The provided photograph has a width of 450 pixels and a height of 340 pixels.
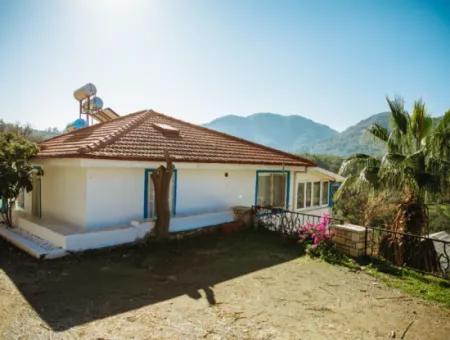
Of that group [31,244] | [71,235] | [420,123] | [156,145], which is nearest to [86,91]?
[156,145]

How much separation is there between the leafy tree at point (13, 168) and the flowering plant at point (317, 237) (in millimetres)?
8872

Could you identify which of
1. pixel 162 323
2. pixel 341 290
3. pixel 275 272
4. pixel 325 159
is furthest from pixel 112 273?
pixel 325 159

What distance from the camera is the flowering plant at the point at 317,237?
29.2 ft

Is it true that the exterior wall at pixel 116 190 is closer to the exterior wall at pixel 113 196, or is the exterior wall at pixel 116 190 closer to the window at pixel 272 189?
the exterior wall at pixel 113 196

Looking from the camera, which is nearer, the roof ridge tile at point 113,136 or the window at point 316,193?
the roof ridge tile at point 113,136

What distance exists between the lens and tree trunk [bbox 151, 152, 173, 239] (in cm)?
975

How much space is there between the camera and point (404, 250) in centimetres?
869

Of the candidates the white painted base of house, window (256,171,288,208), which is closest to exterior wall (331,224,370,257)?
the white painted base of house

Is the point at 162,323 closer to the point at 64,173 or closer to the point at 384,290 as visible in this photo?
the point at 384,290

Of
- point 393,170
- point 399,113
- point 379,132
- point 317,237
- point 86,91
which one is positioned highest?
point 86,91

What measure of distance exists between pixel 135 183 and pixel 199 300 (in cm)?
558

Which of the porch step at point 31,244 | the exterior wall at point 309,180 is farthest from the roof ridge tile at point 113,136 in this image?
the exterior wall at point 309,180

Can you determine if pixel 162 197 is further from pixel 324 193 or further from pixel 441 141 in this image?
pixel 324 193

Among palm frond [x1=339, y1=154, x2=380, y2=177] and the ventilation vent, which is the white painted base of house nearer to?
the ventilation vent
